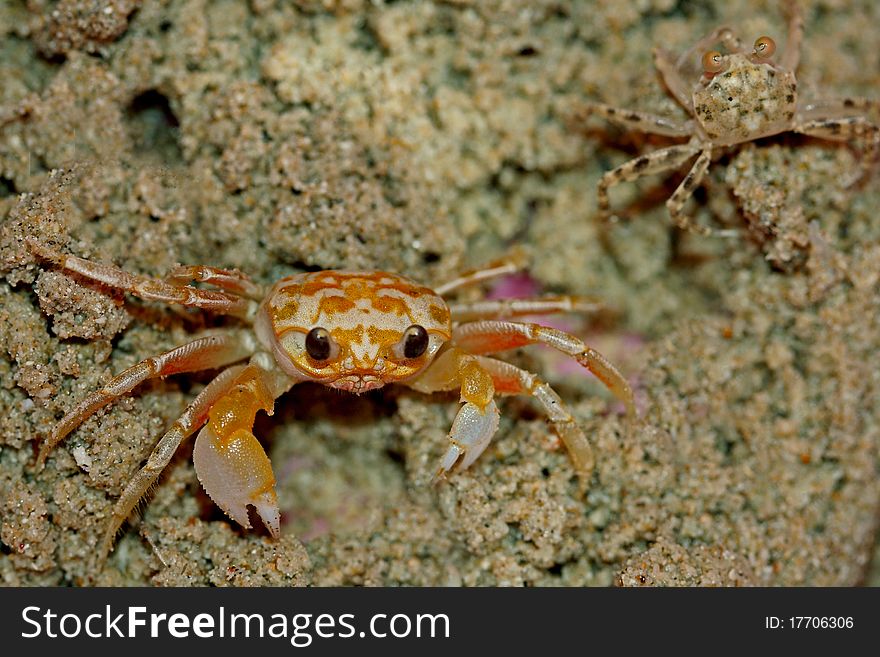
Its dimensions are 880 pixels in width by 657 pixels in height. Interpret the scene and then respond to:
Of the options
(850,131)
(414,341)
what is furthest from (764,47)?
(414,341)

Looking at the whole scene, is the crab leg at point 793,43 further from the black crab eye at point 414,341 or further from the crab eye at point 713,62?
the black crab eye at point 414,341

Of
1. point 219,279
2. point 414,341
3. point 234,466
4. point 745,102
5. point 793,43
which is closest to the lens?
point 234,466

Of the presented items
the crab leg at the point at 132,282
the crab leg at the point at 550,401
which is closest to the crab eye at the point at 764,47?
the crab leg at the point at 550,401

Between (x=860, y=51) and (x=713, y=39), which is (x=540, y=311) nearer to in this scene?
(x=713, y=39)

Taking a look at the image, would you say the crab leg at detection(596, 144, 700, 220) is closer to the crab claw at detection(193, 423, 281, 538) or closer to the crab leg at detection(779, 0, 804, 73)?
the crab leg at detection(779, 0, 804, 73)

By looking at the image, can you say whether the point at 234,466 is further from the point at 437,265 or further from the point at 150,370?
the point at 437,265

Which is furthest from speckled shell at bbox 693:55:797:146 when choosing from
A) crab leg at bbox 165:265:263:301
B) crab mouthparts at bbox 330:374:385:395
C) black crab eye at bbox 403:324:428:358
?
crab leg at bbox 165:265:263:301
